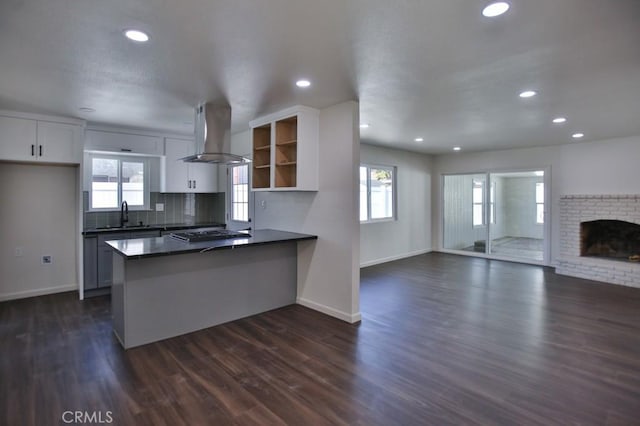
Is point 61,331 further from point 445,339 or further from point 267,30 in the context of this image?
point 445,339

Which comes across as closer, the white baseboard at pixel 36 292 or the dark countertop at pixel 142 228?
the white baseboard at pixel 36 292

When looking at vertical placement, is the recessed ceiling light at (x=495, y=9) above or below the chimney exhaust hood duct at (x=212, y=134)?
above

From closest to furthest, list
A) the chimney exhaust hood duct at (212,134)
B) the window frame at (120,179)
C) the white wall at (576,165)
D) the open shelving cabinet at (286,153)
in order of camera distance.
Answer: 1. the chimney exhaust hood duct at (212,134)
2. the open shelving cabinet at (286,153)
3. the window frame at (120,179)
4. the white wall at (576,165)

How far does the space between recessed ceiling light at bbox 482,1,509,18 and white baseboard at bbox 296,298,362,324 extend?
2917 millimetres

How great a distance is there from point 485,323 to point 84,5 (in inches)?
166

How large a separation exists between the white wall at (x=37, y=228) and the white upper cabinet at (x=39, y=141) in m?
0.46

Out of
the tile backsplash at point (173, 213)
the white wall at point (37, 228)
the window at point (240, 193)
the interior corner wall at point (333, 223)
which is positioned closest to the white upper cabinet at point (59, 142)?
the white wall at point (37, 228)

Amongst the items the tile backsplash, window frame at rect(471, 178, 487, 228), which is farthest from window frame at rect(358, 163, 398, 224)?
the tile backsplash

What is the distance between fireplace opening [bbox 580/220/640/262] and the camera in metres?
5.92

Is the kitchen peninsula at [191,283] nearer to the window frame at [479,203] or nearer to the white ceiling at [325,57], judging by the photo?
the white ceiling at [325,57]

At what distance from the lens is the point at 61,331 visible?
3402 millimetres

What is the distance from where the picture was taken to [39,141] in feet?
13.9

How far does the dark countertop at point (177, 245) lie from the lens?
296 cm

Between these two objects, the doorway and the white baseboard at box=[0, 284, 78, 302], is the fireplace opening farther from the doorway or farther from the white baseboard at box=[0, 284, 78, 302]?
the white baseboard at box=[0, 284, 78, 302]
